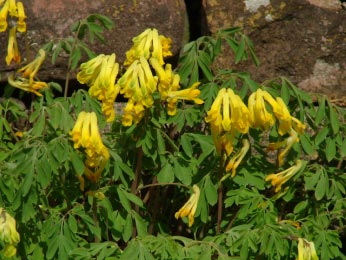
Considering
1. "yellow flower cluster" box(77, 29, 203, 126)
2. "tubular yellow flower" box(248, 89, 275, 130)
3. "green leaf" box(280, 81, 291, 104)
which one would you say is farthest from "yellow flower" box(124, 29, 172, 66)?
"green leaf" box(280, 81, 291, 104)

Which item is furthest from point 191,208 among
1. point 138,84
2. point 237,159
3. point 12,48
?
point 12,48

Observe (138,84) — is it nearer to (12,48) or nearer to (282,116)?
(282,116)

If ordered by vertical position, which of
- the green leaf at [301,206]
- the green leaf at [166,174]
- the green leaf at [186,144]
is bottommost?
the green leaf at [301,206]

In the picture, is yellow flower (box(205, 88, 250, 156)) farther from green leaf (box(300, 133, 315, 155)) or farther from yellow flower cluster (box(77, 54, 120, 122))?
green leaf (box(300, 133, 315, 155))

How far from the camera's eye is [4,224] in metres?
3.68

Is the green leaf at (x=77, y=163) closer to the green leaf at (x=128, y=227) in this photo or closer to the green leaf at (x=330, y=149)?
the green leaf at (x=128, y=227)

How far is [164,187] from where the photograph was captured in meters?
4.57

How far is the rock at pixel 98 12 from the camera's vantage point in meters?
5.14

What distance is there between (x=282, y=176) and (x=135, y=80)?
104 centimetres

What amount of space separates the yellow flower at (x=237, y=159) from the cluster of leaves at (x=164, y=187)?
78 millimetres

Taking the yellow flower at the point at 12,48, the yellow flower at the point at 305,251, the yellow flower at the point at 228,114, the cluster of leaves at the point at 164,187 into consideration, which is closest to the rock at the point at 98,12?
the cluster of leaves at the point at 164,187

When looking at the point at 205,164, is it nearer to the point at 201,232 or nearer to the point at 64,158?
the point at 201,232

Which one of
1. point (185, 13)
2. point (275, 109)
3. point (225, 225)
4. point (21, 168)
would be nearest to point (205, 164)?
point (225, 225)

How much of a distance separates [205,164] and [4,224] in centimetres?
113
